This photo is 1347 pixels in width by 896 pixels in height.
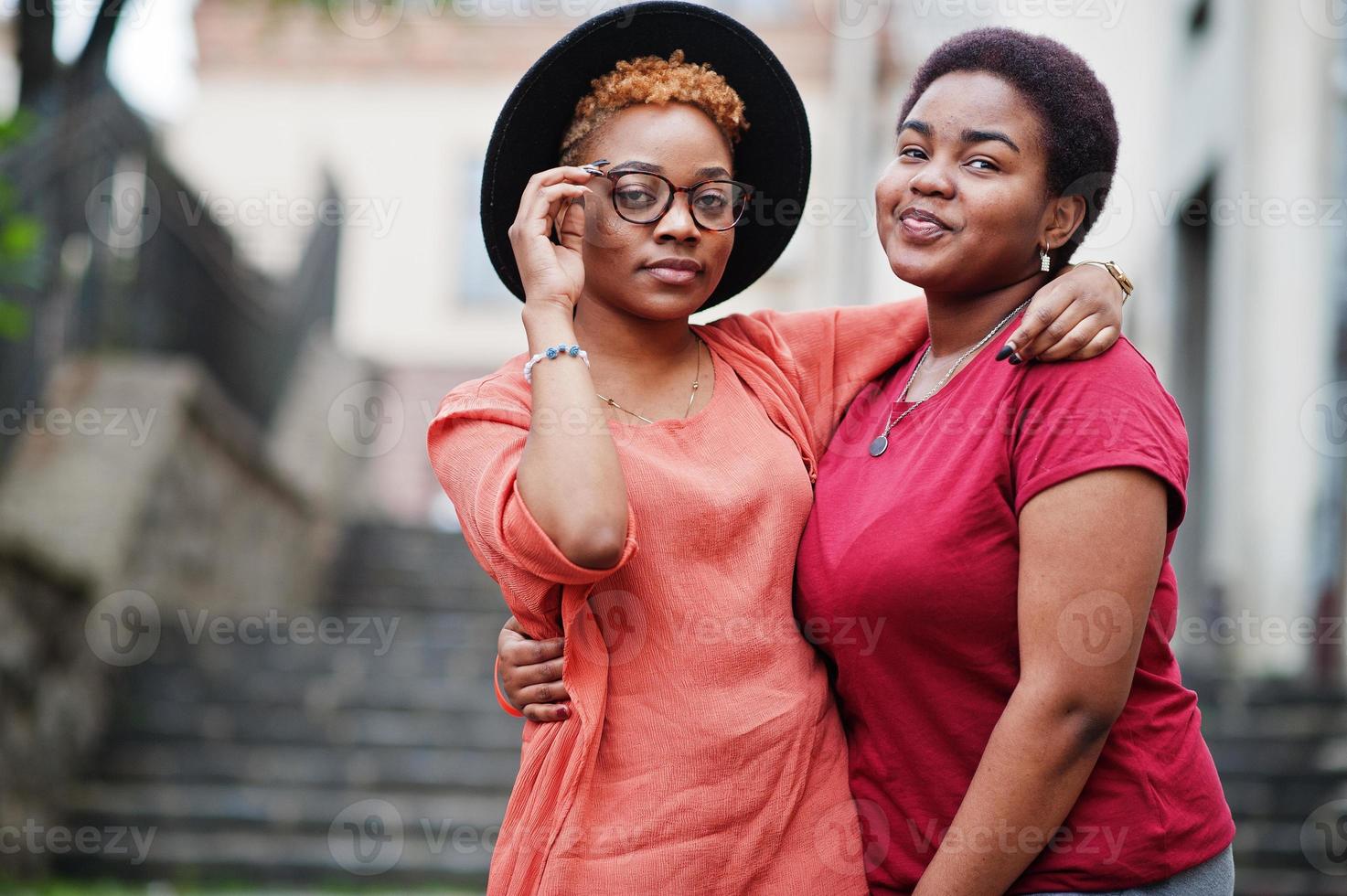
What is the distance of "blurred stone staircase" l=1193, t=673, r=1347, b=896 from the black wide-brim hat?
3981 millimetres

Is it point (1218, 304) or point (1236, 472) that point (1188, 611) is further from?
point (1218, 304)

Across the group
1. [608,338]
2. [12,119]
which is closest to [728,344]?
[608,338]

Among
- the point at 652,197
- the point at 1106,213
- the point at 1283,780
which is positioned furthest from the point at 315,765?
the point at 652,197

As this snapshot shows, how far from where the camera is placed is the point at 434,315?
1792 cm

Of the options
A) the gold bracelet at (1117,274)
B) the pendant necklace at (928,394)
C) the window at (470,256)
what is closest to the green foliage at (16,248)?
the pendant necklace at (928,394)

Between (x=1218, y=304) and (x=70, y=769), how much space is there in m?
7.35

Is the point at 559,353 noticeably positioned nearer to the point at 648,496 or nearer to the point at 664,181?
the point at 648,496

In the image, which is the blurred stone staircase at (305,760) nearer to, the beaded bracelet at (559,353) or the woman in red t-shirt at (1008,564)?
the woman in red t-shirt at (1008,564)

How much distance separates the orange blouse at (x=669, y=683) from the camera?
82.0 inches

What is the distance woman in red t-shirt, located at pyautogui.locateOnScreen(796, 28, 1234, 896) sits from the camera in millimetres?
1901

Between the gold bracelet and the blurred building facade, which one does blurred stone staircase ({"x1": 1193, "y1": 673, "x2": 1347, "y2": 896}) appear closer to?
the blurred building facade

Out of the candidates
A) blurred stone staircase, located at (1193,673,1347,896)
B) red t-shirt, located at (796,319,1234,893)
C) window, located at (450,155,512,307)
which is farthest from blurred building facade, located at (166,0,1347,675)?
red t-shirt, located at (796,319,1234,893)

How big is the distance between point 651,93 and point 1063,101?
686 mm

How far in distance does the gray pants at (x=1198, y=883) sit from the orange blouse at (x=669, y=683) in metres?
0.42
